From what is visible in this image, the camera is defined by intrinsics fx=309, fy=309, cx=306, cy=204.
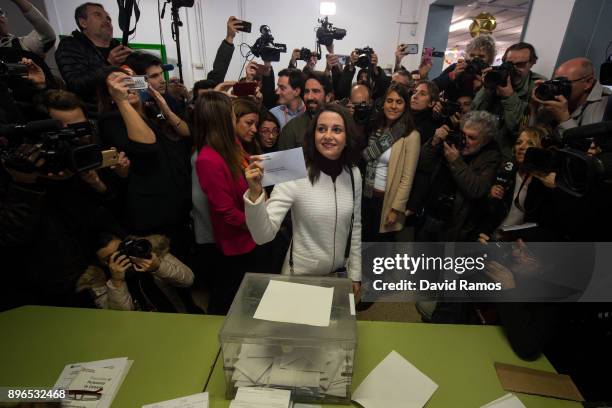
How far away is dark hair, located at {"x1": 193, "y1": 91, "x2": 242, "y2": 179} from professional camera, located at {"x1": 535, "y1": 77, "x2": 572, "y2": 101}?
1667 mm

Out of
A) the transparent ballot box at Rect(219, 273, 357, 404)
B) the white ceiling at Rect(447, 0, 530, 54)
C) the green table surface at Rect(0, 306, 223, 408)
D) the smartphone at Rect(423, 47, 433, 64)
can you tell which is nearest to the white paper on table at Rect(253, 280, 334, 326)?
the transparent ballot box at Rect(219, 273, 357, 404)

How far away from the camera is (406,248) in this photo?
2.57 meters

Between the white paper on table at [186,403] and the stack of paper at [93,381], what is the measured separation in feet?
0.46

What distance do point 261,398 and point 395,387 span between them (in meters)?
0.43

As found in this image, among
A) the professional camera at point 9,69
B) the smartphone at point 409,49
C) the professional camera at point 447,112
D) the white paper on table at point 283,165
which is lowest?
the white paper on table at point 283,165

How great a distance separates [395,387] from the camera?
0.99 metres

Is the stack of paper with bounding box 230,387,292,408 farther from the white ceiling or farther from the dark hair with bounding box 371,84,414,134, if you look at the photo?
the white ceiling

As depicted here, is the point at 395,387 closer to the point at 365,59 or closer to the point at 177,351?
the point at 177,351

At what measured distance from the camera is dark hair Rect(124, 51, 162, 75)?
2.10m

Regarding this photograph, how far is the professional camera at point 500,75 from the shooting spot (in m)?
2.00

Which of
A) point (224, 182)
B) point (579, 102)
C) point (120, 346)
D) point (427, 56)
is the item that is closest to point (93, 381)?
point (120, 346)

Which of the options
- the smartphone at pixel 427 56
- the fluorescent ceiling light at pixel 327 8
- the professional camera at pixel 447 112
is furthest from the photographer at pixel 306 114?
the fluorescent ceiling light at pixel 327 8

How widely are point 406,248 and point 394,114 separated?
3.59 ft

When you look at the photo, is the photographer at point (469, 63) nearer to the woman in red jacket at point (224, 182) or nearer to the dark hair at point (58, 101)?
the woman in red jacket at point (224, 182)
